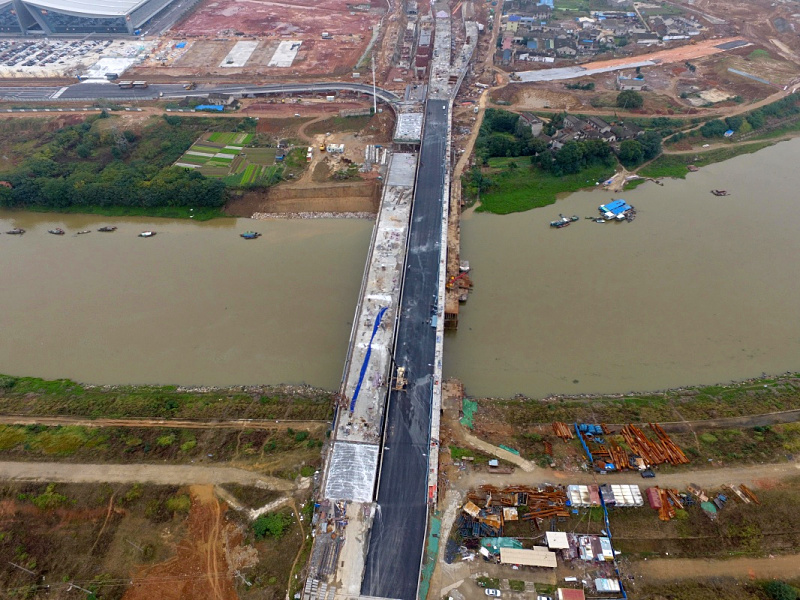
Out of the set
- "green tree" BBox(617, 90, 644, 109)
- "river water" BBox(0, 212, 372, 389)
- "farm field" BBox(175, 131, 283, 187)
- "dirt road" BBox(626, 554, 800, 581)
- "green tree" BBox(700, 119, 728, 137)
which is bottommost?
"dirt road" BBox(626, 554, 800, 581)

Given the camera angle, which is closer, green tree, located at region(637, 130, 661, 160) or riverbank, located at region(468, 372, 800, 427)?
riverbank, located at region(468, 372, 800, 427)

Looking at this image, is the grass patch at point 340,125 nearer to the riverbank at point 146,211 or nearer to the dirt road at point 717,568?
the riverbank at point 146,211

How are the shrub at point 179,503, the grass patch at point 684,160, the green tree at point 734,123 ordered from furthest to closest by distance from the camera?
the green tree at point 734,123
the grass patch at point 684,160
the shrub at point 179,503

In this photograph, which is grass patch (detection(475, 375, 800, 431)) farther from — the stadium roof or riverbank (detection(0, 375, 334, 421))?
the stadium roof

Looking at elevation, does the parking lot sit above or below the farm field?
above

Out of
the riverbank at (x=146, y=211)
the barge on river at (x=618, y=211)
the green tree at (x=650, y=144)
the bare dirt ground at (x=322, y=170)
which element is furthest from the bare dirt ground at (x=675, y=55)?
the riverbank at (x=146, y=211)

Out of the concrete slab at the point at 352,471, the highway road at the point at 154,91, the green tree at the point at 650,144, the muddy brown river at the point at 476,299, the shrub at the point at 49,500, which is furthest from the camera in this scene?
the highway road at the point at 154,91

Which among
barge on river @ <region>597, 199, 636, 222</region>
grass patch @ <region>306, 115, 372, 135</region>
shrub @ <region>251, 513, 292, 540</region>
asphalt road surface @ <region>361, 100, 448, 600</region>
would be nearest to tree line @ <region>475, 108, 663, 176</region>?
barge on river @ <region>597, 199, 636, 222</region>
